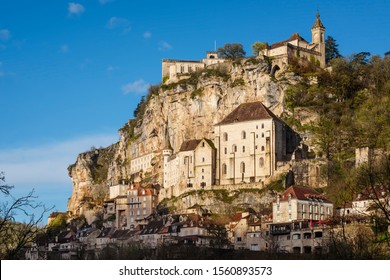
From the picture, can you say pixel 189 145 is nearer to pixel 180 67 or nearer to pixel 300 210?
pixel 180 67

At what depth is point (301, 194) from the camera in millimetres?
55906

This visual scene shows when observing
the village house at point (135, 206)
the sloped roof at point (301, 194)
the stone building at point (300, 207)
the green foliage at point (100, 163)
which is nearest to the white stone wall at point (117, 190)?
the village house at point (135, 206)

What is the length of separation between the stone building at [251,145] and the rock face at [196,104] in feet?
18.3

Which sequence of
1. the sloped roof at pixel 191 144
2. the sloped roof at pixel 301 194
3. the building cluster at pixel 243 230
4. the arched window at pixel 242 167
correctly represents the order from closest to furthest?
the building cluster at pixel 243 230 → the sloped roof at pixel 301 194 → the arched window at pixel 242 167 → the sloped roof at pixel 191 144

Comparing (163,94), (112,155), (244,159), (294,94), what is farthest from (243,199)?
(112,155)

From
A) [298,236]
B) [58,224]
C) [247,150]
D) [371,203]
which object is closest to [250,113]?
[247,150]

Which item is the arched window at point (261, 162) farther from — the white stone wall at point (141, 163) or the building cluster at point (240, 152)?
the white stone wall at point (141, 163)

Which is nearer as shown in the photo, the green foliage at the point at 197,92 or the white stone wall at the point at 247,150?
the white stone wall at the point at 247,150

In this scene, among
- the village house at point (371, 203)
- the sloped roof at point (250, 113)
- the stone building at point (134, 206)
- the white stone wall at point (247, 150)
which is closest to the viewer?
the village house at point (371, 203)

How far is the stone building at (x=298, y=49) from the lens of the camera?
75.9 m

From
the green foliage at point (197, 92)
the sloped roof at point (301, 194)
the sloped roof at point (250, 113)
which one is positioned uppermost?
the green foliage at point (197, 92)

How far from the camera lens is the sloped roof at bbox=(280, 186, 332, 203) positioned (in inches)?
2179

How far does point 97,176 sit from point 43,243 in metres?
21.3

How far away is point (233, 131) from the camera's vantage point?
66.4 metres
